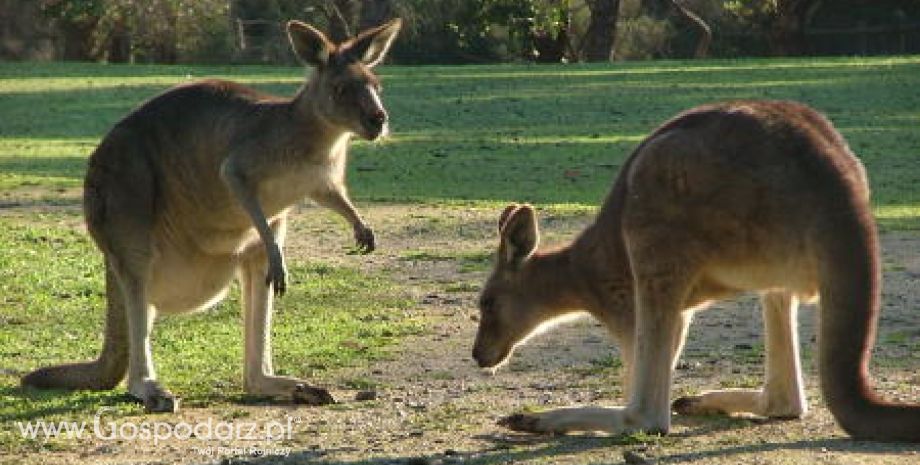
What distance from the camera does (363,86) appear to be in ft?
21.8

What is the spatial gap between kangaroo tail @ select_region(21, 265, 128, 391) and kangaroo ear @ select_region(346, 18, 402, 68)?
1171 mm

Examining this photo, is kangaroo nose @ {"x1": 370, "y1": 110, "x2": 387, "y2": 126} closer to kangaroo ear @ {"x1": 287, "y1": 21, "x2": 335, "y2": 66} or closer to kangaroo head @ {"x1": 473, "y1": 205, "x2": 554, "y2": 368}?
kangaroo ear @ {"x1": 287, "y1": 21, "x2": 335, "y2": 66}

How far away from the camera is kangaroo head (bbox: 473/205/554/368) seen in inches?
243

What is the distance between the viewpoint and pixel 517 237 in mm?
6160

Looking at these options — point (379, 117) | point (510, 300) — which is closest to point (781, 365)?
point (510, 300)

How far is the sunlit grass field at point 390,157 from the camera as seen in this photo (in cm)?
776

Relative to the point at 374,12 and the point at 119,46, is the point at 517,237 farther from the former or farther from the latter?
the point at 119,46

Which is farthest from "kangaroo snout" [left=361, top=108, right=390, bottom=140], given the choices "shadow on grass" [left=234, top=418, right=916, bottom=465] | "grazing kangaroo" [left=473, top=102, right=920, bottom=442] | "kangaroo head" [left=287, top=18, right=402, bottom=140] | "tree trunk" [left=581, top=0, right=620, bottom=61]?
"tree trunk" [left=581, top=0, right=620, bottom=61]

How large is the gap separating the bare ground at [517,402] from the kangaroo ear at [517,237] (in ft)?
1.68

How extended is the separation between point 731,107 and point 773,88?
15312 mm

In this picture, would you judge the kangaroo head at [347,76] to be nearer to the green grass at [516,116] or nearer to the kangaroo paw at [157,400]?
the kangaroo paw at [157,400]

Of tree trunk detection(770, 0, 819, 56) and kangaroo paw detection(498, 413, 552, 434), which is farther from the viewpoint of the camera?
tree trunk detection(770, 0, 819, 56)

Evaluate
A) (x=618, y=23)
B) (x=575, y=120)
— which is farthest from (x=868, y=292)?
(x=618, y=23)

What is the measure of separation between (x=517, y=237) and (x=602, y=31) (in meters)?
27.5
